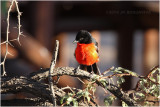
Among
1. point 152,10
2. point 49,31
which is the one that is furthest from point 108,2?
point 49,31

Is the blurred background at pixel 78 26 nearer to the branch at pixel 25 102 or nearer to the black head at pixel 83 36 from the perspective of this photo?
the black head at pixel 83 36

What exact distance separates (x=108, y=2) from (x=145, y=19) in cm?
69

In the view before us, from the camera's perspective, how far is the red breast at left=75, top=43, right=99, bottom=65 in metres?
2.75

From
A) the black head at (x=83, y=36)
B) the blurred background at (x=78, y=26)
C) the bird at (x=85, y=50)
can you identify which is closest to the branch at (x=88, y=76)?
the bird at (x=85, y=50)

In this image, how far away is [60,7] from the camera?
512cm

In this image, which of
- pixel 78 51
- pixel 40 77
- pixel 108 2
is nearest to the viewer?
pixel 40 77

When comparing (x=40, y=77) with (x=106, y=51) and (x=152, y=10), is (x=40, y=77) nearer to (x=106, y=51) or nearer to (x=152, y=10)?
(x=152, y=10)

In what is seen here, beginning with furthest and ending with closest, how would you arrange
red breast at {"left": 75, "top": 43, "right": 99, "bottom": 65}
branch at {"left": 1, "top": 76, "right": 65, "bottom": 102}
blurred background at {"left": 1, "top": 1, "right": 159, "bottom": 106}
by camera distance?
blurred background at {"left": 1, "top": 1, "right": 159, "bottom": 106}, red breast at {"left": 75, "top": 43, "right": 99, "bottom": 65}, branch at {"left": 1, "top": 76, "right": 65, "bottom": 102}

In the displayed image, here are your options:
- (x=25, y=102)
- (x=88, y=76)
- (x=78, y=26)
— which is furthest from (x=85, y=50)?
(x=78, y=26)

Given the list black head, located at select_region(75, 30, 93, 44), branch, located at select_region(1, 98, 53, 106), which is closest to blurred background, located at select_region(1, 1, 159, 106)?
black head, located at select_region(75, 30, 93, 44)

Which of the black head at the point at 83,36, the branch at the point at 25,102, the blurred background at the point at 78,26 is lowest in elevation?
the branch at the point at 25,102

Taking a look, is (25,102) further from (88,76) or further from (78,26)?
(78,26)

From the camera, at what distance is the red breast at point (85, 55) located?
9.02 feet

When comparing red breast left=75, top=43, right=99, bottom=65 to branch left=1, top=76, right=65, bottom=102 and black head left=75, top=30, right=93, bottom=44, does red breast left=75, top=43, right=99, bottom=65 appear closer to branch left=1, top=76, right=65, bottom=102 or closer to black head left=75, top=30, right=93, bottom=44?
black head left=75, top=30, right=93, bottom=44
